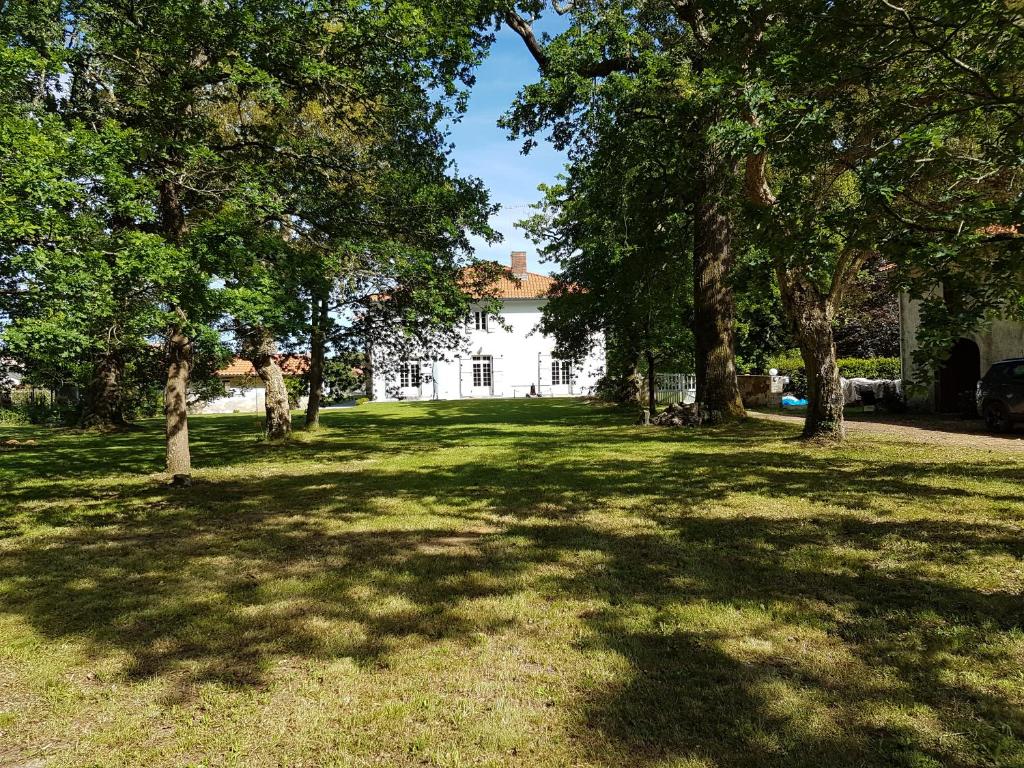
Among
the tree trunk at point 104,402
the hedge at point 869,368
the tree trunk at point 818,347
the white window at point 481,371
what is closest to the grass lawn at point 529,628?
the tree trunk at point 818,347

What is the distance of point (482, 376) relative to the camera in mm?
51688

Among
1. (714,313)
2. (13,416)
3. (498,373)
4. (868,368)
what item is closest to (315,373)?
(714,313)

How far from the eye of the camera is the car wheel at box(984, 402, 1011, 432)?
45.6ft

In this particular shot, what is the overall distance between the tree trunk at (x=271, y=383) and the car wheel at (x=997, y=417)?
1706 cm

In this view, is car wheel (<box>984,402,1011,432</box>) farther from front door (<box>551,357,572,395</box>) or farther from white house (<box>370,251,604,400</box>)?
front door (<box>551,357,572,395</box>)

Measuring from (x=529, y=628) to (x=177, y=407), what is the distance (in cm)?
813

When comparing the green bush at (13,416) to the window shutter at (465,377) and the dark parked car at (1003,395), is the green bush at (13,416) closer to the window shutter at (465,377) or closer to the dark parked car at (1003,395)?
the window shutter at (465,377)

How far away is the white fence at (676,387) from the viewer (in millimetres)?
28297

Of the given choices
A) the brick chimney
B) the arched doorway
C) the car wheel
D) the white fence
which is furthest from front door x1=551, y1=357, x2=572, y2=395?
the car wheel

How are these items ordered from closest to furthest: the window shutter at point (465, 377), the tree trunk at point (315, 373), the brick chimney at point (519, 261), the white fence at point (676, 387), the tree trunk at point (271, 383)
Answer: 1. the tree trunk at point (271, 383)
2. the tree trunk at point (315, 373)
3. the white fence at point (676, 387)
4. the window shutter at point (465, 377)
5. the brick chimney at point (519, 261)

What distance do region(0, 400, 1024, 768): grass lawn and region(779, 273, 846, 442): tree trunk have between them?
3.80m

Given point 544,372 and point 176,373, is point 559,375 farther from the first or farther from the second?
point 176,373

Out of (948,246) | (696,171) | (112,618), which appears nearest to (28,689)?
(112,618)

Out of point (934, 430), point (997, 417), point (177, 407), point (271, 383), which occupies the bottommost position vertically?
point (934, 430)
